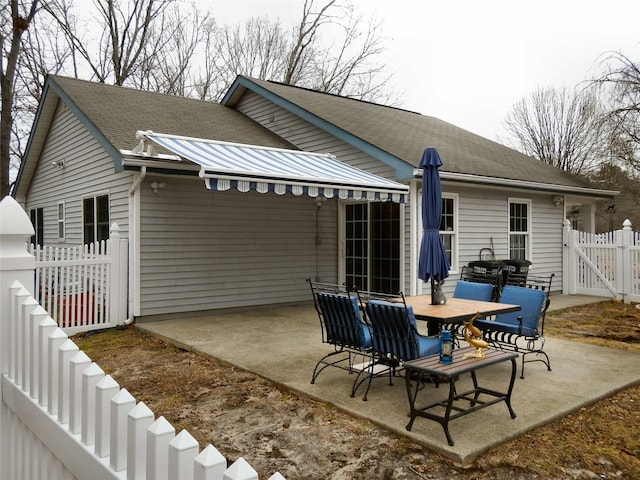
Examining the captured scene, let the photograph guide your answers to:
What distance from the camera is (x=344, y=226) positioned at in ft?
39.1

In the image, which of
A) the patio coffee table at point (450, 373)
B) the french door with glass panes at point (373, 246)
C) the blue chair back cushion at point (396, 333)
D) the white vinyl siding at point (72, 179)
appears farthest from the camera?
the french door with glass panes at point (373, 246)

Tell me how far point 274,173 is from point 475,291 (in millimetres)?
3555

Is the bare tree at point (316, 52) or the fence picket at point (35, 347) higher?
the bare tree at point (316, 52)

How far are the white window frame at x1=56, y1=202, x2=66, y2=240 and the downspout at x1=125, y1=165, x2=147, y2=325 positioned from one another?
5043mm

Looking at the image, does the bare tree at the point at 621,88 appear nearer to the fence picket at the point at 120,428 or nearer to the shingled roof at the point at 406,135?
the shingled roof at the point at 406,135

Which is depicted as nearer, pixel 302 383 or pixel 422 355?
pixel 422 355

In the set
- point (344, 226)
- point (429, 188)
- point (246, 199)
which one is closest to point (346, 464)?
point (429, 188)

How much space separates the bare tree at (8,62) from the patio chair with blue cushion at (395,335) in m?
16.4

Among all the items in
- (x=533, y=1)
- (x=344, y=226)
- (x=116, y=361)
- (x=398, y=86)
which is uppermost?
(x=398, y=86)

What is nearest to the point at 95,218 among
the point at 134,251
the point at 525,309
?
the point at 134,251

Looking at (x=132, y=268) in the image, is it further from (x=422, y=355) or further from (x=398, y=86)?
(x=398, y=86)

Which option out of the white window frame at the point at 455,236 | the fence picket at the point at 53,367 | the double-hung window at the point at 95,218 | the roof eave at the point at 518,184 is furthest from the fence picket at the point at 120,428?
the white window frame at the point at 455,236

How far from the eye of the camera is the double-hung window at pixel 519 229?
39.7 ft

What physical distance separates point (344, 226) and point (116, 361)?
667 cm
